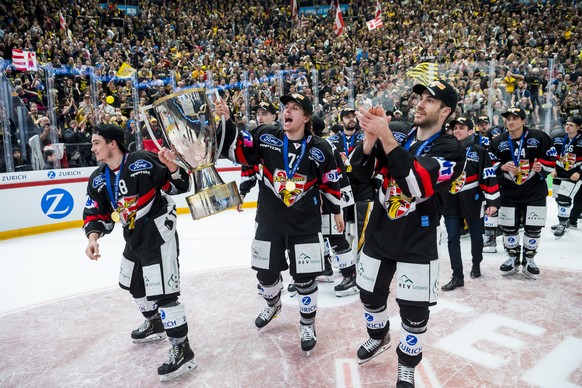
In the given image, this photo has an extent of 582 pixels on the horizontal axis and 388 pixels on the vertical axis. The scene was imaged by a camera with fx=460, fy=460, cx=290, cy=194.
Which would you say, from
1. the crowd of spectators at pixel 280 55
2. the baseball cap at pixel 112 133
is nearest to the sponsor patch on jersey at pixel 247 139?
the baseball cap at pixel 112 133

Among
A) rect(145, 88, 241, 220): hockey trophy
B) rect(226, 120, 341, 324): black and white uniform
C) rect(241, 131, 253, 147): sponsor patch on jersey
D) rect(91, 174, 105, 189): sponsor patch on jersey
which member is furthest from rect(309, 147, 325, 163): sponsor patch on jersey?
rect(91, 174, 105, 189): sponsor patch on jersey

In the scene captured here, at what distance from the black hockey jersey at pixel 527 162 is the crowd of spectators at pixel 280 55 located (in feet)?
15.8

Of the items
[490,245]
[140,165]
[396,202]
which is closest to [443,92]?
[396,202]

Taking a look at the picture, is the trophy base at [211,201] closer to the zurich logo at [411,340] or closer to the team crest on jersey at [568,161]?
the zurich logo at [411,340]

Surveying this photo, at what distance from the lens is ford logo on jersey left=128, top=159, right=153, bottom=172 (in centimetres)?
314

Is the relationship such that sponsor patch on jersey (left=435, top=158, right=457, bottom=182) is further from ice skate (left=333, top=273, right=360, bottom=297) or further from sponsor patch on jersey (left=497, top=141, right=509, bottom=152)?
sponsor patch on jersey (left=497, top=141, right=509, bottom=152)

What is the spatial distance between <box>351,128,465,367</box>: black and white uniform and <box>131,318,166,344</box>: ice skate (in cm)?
181

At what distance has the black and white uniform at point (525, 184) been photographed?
16.4ft

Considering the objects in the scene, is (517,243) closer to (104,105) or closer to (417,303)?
(417,303)

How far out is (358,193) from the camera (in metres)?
5.24

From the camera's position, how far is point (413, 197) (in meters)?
2.56

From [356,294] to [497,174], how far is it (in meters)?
2.13

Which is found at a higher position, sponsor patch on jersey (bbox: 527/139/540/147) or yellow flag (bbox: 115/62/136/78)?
yellow flag (bbox: 115/62/136/78)

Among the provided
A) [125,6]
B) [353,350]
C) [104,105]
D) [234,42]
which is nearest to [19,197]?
[104,105]
